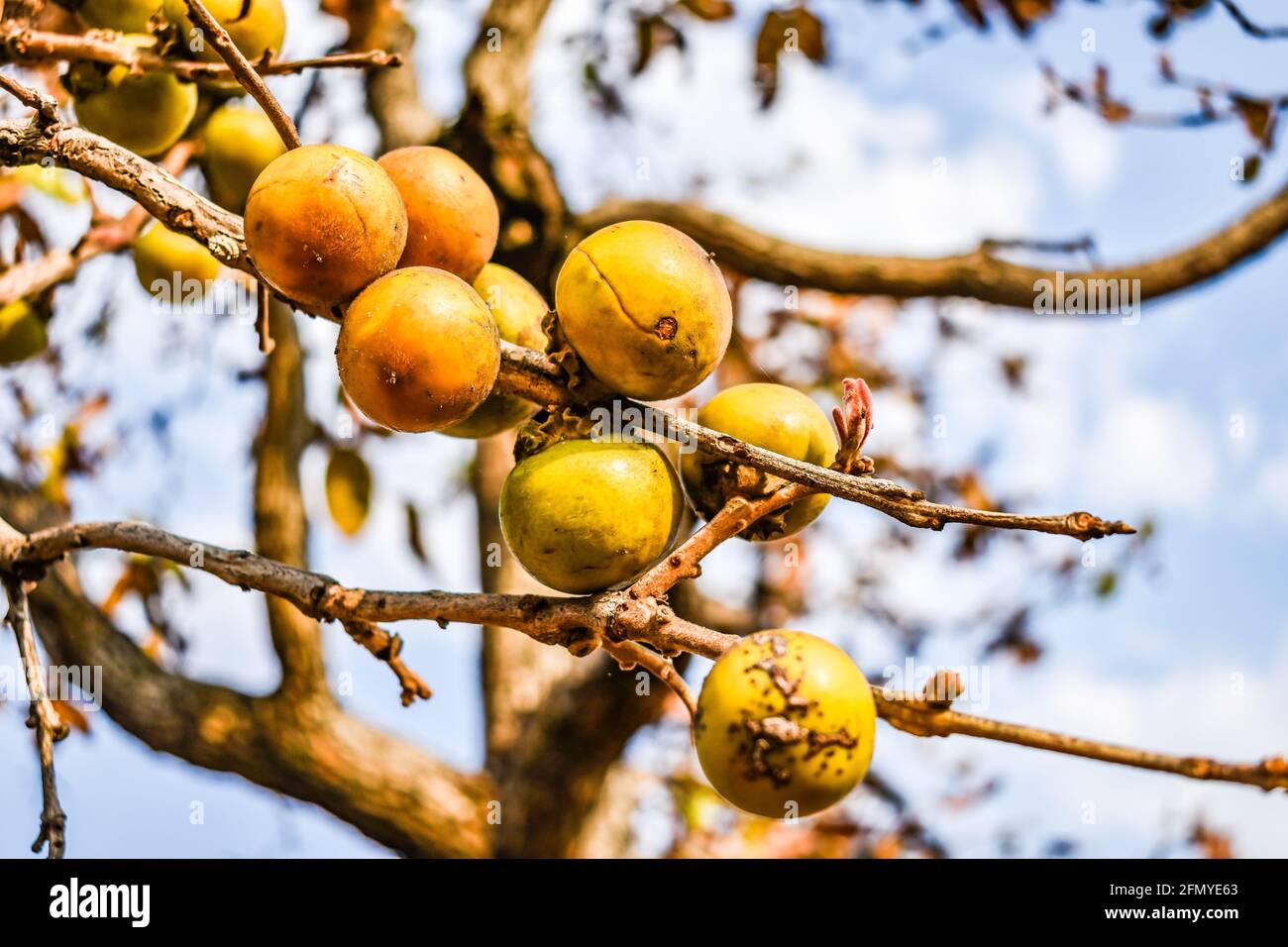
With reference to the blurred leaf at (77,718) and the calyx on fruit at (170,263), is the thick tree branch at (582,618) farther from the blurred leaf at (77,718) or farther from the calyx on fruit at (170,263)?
the blurred leaf at (77,718)

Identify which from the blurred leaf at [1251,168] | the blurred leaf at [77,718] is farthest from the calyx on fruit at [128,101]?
the blurred leaf at [1251,168]

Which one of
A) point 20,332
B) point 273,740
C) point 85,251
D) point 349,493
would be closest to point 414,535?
point 349,493

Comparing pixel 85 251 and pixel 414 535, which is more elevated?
pixel 85 251

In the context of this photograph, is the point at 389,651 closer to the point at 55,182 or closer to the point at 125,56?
the point at 125,56

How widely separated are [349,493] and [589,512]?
1.88 m

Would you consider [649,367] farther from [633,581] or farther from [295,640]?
[295,640]

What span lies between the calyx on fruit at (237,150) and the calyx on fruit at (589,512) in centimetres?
111

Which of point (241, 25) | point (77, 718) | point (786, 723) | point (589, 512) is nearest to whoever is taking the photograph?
point (786, 723)

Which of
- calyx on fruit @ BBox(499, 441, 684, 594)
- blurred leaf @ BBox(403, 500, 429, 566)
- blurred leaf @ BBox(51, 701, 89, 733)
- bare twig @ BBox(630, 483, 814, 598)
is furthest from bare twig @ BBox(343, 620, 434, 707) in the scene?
blurred leaf @ BBox(51, 701, 89, 733)

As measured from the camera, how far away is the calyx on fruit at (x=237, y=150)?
2256 millimetres

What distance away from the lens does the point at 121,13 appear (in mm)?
2156

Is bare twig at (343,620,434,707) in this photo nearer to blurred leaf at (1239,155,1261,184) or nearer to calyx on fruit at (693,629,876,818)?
calyx on fruit at (693,629,876,818)

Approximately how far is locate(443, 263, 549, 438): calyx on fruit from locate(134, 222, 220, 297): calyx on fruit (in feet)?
3.31
